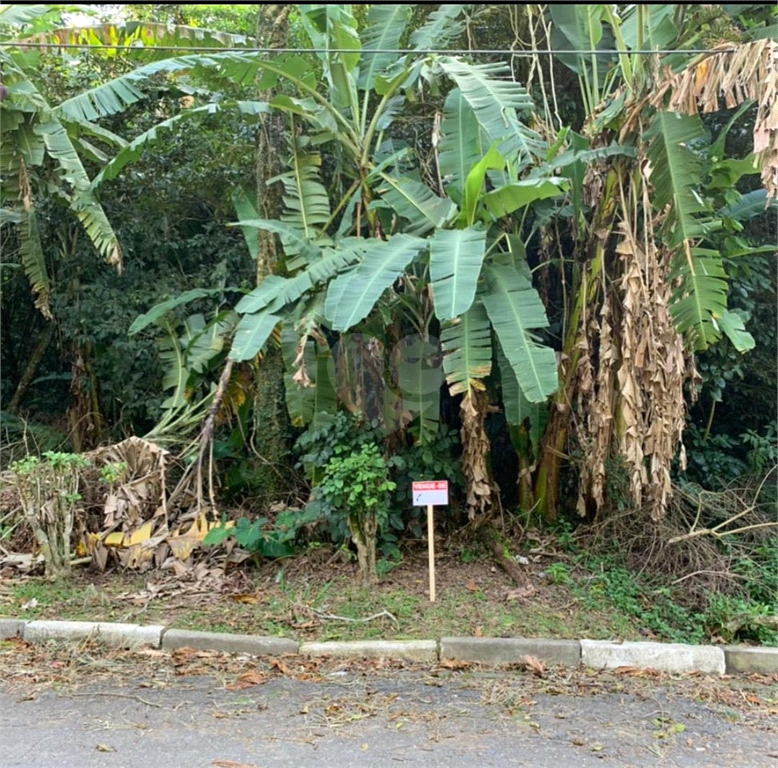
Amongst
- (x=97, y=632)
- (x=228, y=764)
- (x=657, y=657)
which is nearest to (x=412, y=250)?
(x=657, y=657)

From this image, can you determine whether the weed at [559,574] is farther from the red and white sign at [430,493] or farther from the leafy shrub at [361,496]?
the leafy shrub at [361,496]

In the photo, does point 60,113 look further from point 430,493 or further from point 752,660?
point 752,660

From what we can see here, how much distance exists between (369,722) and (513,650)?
1374 mm

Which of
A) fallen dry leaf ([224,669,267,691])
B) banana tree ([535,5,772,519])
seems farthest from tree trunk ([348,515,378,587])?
banana tree ([535,5,772,519])

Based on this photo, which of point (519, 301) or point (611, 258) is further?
point (611, 258)

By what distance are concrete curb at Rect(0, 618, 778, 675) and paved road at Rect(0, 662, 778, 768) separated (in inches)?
7.2

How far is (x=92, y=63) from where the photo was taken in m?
8.41

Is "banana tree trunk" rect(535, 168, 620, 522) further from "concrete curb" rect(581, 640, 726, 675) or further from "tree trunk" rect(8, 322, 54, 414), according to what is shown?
"tree trunk" rect(8, 322, 54, 414)

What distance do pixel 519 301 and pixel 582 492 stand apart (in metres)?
2.23

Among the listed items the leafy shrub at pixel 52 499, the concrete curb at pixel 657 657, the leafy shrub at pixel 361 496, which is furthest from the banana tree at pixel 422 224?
the leafy shrub at pixel 52 499

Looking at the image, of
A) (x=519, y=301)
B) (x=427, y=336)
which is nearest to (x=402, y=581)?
(x=427, y=336)

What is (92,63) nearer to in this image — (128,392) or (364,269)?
(128,392)

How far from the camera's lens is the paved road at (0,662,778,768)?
3410 mm

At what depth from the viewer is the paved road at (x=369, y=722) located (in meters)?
3.41
